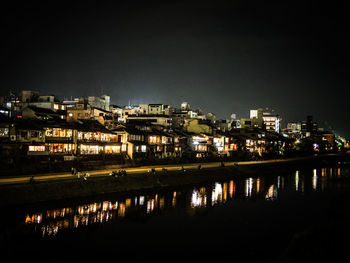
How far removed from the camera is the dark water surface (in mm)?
18644

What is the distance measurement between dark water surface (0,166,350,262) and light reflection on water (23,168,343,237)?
0.28 ft

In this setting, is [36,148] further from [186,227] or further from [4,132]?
[186,227]

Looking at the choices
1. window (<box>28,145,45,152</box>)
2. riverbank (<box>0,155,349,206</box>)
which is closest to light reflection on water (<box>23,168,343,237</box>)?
riverbank (<box>0,155,349,206</box>)

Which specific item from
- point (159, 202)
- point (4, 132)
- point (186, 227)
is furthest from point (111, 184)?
point (4, 132)

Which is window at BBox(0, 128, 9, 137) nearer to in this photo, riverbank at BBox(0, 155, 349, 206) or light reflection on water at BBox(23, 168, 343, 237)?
riverbank at BBox(0, 155, 349, 206)

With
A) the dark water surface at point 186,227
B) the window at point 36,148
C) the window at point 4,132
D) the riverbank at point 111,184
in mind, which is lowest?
the dark water surface at point 186,227

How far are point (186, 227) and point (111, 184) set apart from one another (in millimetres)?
14064

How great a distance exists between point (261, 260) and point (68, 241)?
1346 centimetres

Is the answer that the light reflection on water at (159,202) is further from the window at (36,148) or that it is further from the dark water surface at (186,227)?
the window at (36,148)

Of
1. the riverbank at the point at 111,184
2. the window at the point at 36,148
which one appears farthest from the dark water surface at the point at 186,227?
the window at the point at 36,148

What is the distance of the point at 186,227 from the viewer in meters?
25.8

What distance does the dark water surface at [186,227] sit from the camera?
61.2ft

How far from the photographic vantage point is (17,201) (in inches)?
1103

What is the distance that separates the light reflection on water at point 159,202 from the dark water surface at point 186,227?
0.09 m
